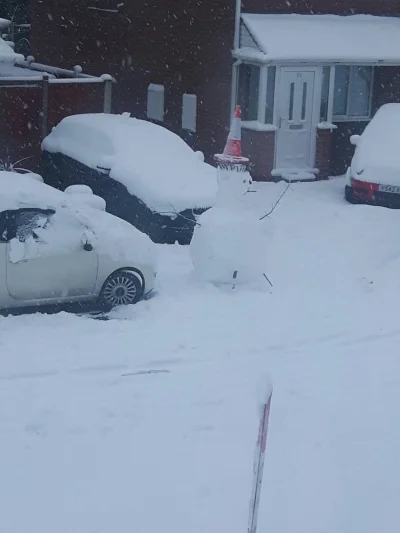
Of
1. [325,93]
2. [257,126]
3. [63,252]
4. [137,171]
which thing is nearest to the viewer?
[63,252]

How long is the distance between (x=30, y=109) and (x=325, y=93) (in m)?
6.31

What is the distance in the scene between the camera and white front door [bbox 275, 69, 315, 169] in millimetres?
20344

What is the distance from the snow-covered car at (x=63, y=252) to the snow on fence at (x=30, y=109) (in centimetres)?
667

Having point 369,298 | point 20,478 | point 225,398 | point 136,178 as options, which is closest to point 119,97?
point 136,178

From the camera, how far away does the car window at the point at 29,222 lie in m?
11.0

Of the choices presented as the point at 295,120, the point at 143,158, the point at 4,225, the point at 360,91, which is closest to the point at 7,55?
the point at 143,158

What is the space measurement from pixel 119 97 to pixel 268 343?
1508 cm

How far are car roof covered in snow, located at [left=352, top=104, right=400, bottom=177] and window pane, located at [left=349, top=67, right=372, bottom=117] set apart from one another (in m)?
2.94

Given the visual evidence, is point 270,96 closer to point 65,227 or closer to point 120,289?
point 120,289

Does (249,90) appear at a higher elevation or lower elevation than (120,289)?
higher

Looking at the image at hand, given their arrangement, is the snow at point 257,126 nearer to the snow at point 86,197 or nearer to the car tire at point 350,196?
the car tire at point 350,196

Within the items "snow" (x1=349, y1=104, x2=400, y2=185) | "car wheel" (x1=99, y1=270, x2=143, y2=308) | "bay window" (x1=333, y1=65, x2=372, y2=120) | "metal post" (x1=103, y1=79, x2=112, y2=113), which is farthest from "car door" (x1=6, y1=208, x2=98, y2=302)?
"bay window" (x1=333, y1=65, x2=372, y2=120)

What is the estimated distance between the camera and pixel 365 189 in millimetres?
17344

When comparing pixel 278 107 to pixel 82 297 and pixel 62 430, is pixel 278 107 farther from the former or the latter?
pixel 62 430
